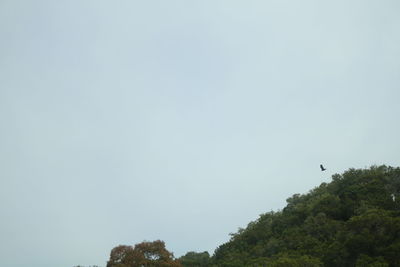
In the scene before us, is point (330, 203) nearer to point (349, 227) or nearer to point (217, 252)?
point (349, 227)

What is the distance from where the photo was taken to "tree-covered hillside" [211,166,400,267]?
3084cm

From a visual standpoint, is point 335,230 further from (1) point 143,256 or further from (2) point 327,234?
(1) point 143,256

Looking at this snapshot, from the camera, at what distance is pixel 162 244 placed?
3466 centimetres

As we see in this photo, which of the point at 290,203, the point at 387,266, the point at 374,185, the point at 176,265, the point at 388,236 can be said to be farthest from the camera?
the point at 290,203

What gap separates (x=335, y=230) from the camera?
39.3m

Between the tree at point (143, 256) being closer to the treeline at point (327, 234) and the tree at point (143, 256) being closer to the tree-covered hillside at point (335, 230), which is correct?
the treeline at point (327, 234)

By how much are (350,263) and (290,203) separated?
99.3 feet

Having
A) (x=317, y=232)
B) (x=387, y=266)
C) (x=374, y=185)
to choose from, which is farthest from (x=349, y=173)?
(x=387, y=266)

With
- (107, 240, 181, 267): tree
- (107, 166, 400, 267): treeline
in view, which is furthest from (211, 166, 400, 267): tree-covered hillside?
(107, 240, 181, 267): tree

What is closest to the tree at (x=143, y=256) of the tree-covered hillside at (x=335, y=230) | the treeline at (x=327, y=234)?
the treeline at (x=327, y=234)

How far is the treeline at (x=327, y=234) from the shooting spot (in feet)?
101

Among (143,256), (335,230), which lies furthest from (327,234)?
(143,256)

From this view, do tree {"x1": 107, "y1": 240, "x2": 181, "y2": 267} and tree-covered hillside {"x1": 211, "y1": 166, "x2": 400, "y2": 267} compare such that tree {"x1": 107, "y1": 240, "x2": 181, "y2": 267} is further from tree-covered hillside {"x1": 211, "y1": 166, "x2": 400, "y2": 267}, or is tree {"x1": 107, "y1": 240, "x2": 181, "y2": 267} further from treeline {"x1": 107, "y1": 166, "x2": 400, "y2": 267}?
tree-covered hillside {"x1": 211, "y1": 166, "x2": 400, "y2": 267}

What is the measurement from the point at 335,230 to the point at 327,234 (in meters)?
0.92
